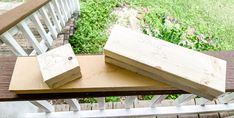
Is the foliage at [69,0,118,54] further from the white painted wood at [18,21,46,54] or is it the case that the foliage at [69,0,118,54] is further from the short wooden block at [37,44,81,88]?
the short wooden block at [37,44,81,88]

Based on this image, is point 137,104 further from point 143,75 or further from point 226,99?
point 143,75

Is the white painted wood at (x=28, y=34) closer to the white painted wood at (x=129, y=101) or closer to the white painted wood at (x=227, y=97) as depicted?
the white painted wood at (x=129, y=101)

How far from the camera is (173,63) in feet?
3.05

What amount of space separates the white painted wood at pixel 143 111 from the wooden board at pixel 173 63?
0.69 m

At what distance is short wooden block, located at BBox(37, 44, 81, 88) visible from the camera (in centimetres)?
90

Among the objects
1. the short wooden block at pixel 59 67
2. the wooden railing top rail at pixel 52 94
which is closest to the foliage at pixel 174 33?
the wooden railing top rail at pixel 52 94

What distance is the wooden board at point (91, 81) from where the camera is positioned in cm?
94

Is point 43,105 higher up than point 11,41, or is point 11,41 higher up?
point 11,41

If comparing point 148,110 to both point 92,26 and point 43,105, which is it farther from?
point 92,26

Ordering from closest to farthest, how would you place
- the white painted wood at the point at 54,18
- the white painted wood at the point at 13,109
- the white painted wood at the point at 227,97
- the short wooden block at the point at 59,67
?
1. the short wooden block at the point at 59,67
2. the white painted wood at the point at 13,109
3. the white painted wood at the point at 227,97
4. the white painted wood at the point at 54,18

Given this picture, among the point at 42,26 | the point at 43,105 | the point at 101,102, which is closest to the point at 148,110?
the point at 101,102

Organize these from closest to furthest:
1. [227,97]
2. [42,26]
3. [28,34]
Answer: [227,97] < [28,34] < [42,26]

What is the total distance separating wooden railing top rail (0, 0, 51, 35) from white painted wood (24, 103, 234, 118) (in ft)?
1.57

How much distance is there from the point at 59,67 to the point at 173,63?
1.14 feet
